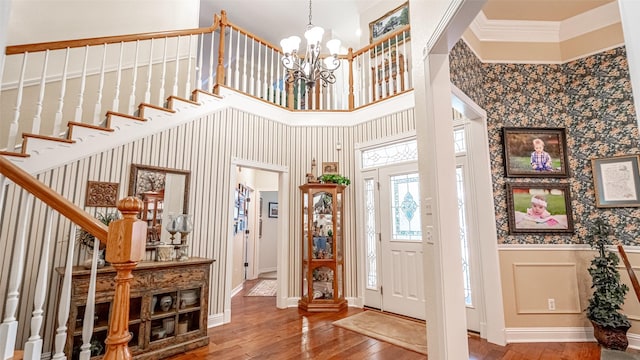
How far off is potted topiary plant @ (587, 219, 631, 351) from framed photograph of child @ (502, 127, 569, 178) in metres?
0.70

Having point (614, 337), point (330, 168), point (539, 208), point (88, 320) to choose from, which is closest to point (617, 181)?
point (539, 208)

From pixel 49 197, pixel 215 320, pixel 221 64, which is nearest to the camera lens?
pixel 49 197

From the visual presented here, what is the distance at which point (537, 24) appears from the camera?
3408 mm

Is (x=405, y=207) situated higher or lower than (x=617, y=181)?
lower

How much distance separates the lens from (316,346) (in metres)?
2.92

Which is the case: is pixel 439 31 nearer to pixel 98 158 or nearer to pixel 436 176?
pixel 436 176

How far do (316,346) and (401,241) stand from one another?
1.79 metres

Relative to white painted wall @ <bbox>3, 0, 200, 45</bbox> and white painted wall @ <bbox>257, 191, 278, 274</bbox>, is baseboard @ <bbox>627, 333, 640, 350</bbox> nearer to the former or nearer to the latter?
white painted wall @ <bbox>257, 191, 278, 274</bbox>

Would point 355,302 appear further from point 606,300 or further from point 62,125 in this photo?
point 62,125

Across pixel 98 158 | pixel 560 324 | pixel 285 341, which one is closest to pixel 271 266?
pixel 285 341

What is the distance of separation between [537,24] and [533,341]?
353 centimetres

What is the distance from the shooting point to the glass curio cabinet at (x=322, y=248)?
4141 millimetres

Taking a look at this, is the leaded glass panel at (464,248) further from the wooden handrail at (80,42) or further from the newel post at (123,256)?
the wooden handrail at (80,42)

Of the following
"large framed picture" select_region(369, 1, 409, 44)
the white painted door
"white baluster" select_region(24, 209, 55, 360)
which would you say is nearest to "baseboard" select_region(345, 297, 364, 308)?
the white painted door
